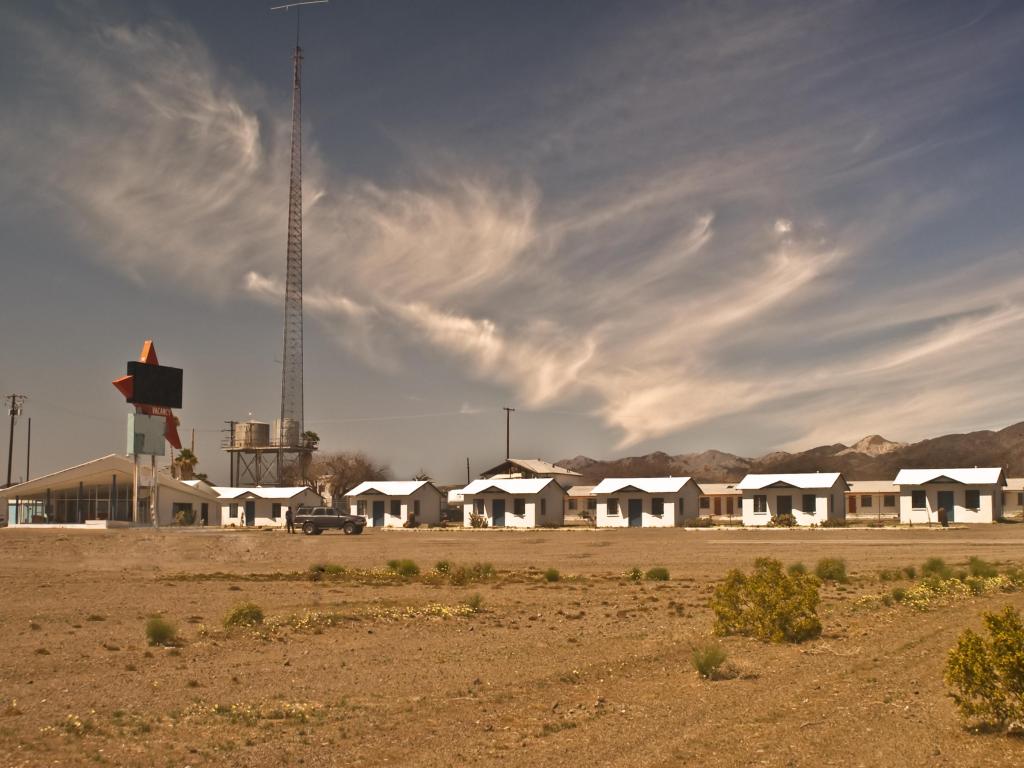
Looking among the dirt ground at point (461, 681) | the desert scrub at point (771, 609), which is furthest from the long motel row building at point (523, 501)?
the desert scrub at point (771, 609)

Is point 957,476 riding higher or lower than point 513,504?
higher

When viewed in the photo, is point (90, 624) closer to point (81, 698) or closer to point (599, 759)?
point (81, 698)

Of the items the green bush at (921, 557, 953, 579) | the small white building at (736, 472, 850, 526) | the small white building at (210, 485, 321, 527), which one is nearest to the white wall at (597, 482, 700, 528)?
the small white building at (736, 472, 850, 526)

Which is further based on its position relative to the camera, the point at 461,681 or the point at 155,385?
the point at 155,385

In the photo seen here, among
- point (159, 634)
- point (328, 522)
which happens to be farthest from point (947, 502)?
point (159, 634)

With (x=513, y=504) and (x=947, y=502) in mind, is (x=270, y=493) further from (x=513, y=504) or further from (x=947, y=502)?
(x=947, y=502)

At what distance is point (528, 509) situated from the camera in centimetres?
7144

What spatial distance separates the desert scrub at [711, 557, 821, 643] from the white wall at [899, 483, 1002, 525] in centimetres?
4877

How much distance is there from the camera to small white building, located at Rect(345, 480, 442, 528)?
7600cm

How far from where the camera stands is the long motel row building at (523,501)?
62594 millimetres

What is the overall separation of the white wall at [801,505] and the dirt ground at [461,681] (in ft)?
124

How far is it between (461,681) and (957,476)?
5753 cm

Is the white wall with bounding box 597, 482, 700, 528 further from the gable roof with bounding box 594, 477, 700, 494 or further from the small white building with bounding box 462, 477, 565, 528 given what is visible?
the small white building with bounding box 462, 477, 565, 528

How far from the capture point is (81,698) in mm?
12398
